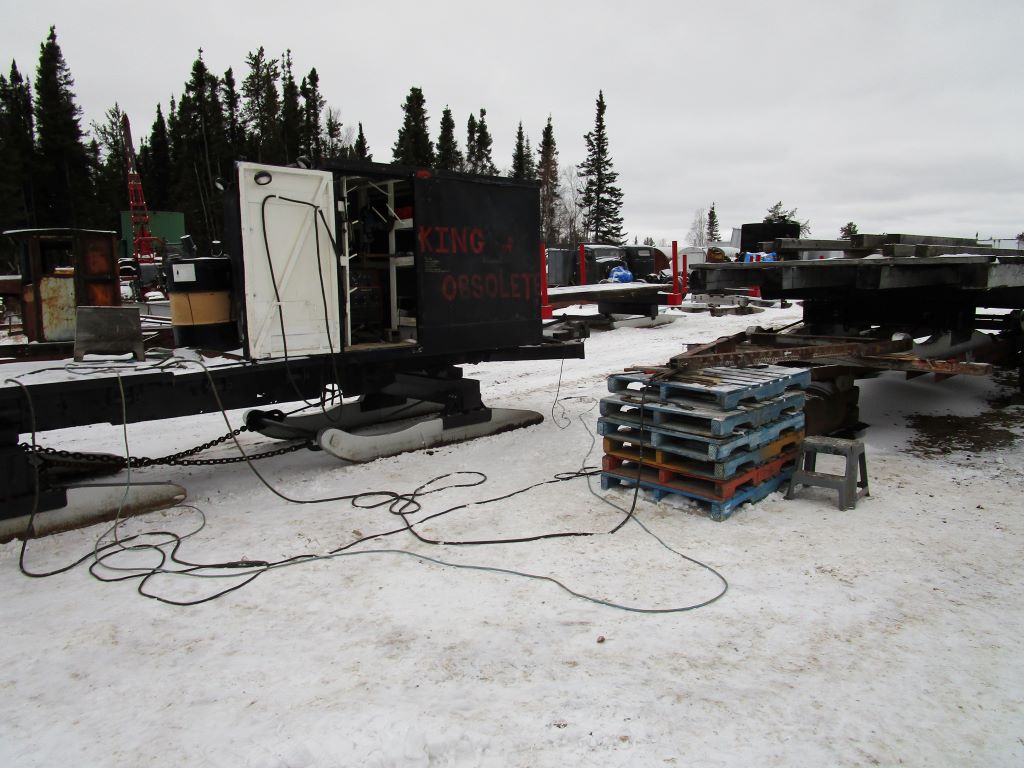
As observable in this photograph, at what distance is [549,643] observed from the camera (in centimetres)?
332

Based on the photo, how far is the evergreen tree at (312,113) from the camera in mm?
50900

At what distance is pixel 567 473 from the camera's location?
612 centimetres

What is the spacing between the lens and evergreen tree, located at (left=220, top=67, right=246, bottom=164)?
47.4m

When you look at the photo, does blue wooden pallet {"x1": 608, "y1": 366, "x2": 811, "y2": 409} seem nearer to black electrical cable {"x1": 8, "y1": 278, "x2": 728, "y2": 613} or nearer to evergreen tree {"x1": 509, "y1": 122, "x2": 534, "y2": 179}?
black electrical cable {"x1": 8, "y1": 278, "x2": 728, "y2": 613}

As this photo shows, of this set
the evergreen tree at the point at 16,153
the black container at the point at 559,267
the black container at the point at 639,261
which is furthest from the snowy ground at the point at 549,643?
the evergreen tree at the point at 16,153

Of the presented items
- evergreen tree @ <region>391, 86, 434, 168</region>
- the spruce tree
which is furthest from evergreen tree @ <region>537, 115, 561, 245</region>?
evergreen tree @ <region>391, 86, 434, 168</region>

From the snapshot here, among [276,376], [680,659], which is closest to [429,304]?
[276,376]

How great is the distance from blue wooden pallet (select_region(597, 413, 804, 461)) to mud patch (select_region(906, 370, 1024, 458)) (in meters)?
2.20

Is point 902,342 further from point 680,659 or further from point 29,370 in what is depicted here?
point 29,370

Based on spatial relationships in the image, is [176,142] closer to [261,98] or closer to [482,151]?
[261,98]

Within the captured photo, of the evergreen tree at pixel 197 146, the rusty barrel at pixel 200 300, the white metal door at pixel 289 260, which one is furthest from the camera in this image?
the evergreen tree at pixel 197 146

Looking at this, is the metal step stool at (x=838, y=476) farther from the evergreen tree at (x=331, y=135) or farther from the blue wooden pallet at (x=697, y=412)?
the evergreen tree at (x=331, y=135)

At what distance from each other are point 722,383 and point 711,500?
926 mm

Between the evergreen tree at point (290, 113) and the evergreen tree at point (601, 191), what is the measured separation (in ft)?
79.7
